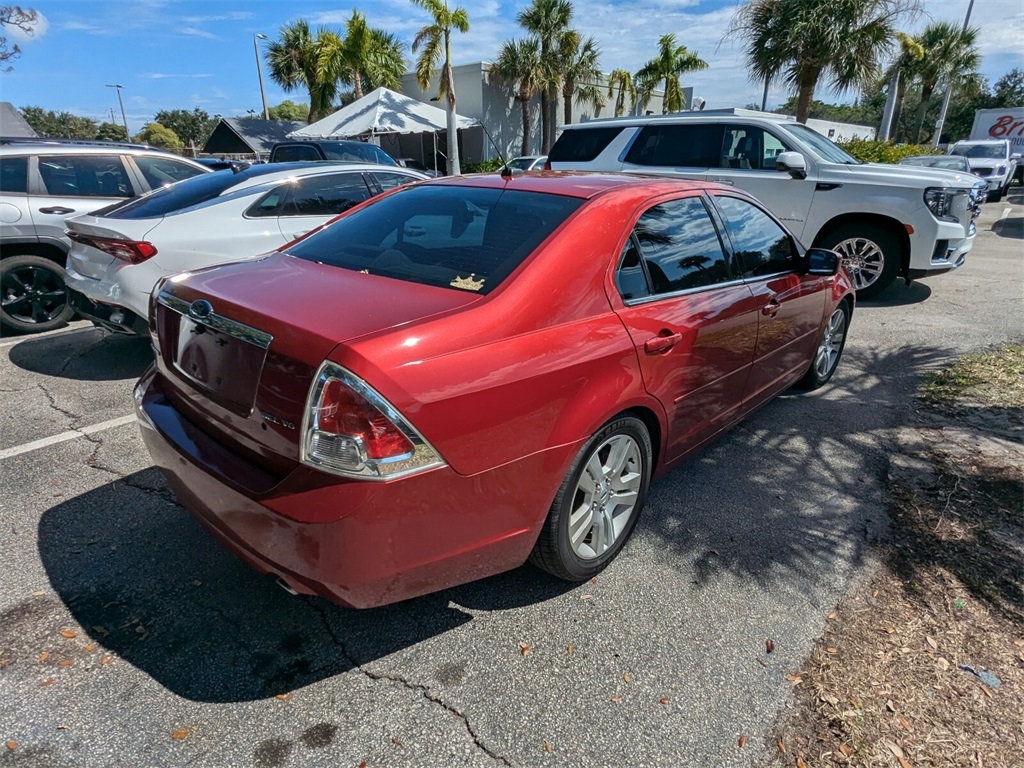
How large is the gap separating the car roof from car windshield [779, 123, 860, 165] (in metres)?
5.39

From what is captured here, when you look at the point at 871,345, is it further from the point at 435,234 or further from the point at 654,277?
the point at 435,234

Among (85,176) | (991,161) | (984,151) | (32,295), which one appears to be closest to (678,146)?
(85,176)

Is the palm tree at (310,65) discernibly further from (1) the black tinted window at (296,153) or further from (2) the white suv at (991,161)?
(2) the white suv at (991,161)

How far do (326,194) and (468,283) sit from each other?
13.4 feet

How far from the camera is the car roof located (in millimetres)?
2847

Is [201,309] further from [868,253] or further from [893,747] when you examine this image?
[868,253]

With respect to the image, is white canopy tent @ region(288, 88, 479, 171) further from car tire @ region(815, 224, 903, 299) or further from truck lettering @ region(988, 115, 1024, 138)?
truck lettering @ region(988, 115, 1024, 138)

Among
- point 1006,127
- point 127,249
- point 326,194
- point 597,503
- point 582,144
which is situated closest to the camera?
point 597,503

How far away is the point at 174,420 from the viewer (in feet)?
7.94

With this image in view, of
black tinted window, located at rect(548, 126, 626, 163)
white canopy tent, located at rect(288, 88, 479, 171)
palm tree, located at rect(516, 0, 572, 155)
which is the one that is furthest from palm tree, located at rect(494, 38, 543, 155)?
black tinted window, located at rect(548, 126, 626, 163)

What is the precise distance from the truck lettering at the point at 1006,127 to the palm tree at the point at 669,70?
47.3 feet

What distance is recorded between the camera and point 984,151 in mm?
22969

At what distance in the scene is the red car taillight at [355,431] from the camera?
5.97 ft

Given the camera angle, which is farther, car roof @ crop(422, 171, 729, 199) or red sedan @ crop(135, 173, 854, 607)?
car roof @ crop(422, 171, 729, 199)
